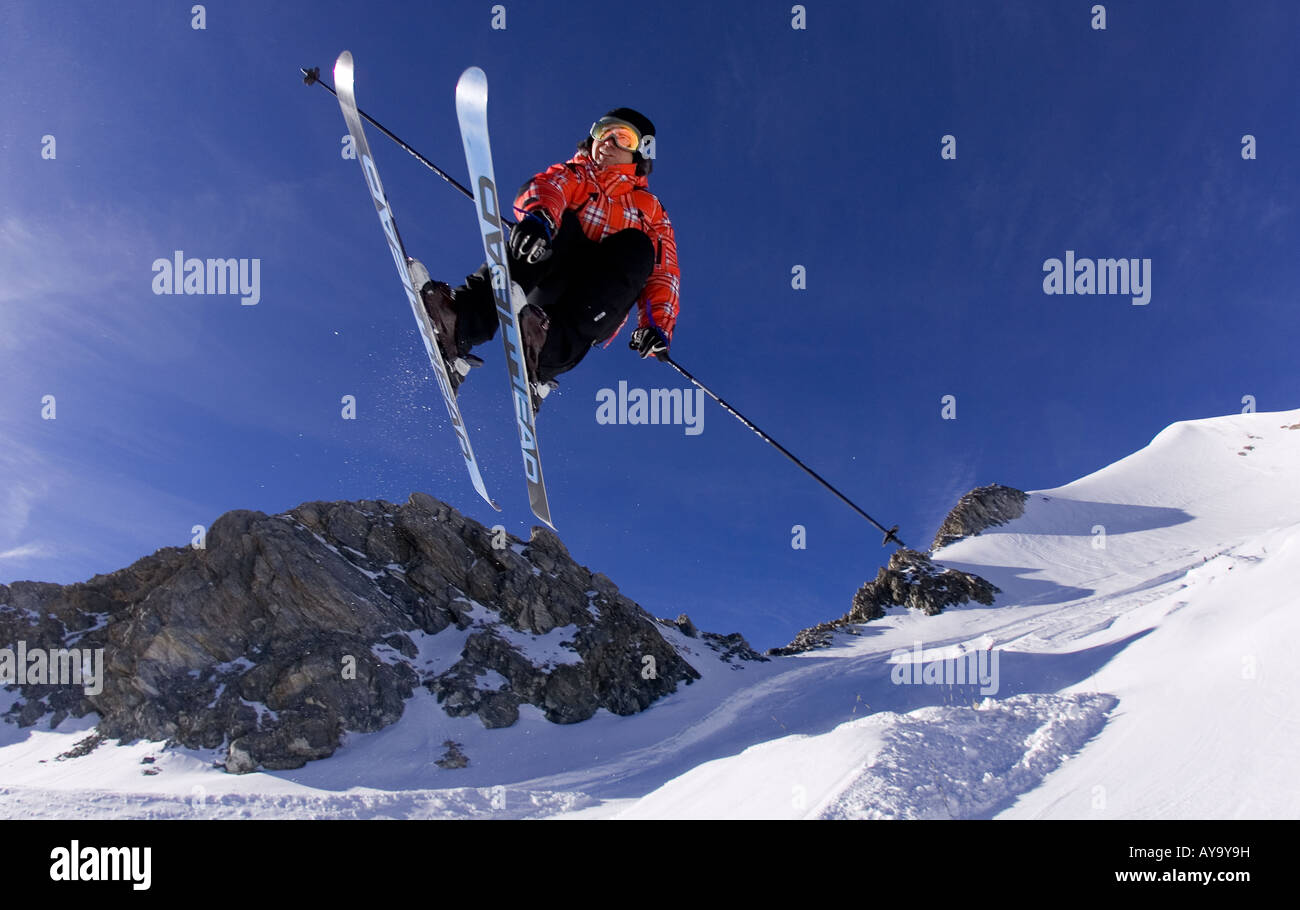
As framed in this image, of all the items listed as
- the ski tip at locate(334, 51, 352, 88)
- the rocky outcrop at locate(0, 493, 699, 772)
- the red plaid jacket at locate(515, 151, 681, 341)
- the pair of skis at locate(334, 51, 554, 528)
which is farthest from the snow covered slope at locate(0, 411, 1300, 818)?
the ski tip at locate(334, 51, 352, 88)

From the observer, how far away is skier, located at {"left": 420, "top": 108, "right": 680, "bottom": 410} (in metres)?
5.12

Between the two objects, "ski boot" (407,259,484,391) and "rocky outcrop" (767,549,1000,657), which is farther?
"rocky outcrop" (767,549,1000,657)

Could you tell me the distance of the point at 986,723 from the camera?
19.0 ft

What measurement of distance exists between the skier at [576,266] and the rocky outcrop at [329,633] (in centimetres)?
2718

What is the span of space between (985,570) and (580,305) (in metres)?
56.6

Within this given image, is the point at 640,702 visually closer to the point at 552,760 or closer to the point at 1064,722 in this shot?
the point at 552,760

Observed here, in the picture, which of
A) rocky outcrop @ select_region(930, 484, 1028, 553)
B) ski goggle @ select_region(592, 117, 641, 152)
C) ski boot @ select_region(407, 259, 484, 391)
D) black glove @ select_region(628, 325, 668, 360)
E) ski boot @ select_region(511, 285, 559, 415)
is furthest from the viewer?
rocky outcrop @ select_region(930, 484, 1028, 553)

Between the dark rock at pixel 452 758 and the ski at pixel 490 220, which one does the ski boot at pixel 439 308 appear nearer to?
the ski at pixel 490 220

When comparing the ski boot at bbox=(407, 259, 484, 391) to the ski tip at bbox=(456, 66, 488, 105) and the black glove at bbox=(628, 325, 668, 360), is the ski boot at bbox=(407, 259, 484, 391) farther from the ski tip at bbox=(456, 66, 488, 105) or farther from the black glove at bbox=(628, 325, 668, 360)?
the black glove at bbox=(628, 325, 668, 360)

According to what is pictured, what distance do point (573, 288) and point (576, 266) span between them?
0.81 feet

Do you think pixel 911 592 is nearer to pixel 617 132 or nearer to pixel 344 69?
pixel 617 132

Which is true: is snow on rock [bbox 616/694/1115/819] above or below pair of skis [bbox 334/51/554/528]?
below

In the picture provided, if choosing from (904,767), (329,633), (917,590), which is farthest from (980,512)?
(904,767)
